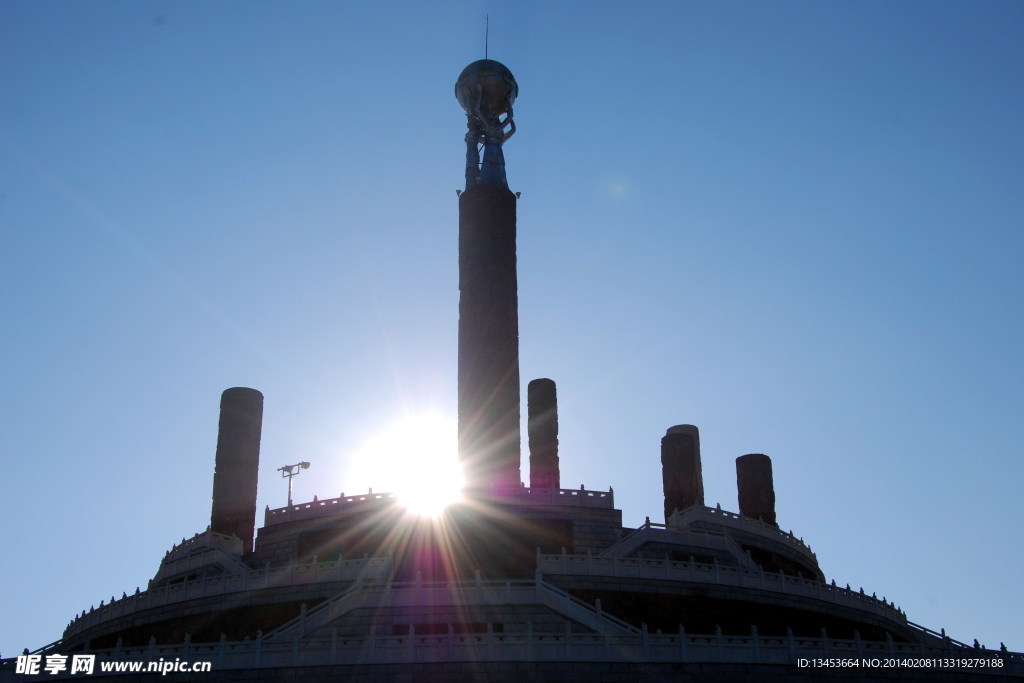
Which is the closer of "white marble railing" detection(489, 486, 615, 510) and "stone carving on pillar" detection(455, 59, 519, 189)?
"white marble railing" detection(489, 486, 615, 510)

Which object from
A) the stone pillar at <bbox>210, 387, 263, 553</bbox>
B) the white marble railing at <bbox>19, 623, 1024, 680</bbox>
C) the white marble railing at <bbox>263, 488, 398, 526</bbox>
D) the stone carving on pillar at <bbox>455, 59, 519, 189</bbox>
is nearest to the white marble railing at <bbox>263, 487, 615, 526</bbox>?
the white marble railing at <bbox>263, 488, 398, 526</bbox>

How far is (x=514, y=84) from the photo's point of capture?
63.7 metres

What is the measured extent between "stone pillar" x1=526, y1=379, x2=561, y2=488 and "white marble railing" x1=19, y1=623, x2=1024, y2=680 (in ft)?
63.2

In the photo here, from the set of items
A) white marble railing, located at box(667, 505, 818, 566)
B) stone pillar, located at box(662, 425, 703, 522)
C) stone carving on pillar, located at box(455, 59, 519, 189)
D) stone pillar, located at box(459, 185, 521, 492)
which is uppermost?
stone carving on pillar, located at box(455, 59, 519, 189)

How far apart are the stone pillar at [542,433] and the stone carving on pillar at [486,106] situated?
47.0ft

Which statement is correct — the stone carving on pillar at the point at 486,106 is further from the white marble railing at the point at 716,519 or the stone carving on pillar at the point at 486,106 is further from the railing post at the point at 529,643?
the railing post at the point at 529,643

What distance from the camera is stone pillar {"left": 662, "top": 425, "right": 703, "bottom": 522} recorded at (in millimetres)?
49938

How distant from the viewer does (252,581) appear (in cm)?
3800

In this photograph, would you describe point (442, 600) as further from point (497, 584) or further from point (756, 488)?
point (756, 488)

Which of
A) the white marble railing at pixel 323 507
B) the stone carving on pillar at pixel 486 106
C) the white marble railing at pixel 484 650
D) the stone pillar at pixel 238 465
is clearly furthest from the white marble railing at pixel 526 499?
the stone carving on pillar at pixel 486 106

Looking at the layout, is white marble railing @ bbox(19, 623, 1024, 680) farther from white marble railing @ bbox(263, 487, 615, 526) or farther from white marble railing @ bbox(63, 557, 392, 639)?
white marble railing @ bbox(263, 487, 615, 526)

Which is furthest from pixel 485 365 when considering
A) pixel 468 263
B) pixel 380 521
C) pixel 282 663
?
pixel 282 663

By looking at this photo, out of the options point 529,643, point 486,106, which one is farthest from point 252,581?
point 486,106

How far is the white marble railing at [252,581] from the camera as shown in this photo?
119 ft
